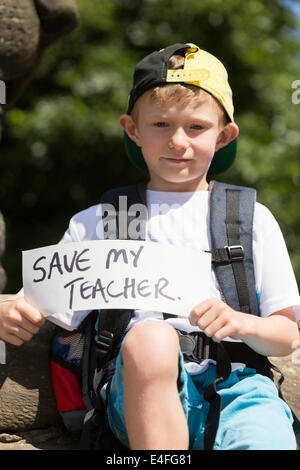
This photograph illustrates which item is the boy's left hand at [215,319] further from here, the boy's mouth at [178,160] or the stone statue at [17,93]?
the stone statue at [17,93]

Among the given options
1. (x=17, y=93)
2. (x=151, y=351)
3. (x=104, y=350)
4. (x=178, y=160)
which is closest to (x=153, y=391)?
(x=151, y=351)

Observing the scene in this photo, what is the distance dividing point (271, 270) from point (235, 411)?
0.43 m

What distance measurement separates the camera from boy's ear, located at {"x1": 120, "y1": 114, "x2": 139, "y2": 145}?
2043 mm

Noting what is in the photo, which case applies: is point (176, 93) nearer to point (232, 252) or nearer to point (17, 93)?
point (232, 252)

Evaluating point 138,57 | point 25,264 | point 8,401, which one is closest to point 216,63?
point 25,264

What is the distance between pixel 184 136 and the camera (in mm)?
1859

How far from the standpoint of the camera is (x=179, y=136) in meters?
1.85

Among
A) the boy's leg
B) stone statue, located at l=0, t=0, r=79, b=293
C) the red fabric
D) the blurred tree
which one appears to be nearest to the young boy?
the boy's leg

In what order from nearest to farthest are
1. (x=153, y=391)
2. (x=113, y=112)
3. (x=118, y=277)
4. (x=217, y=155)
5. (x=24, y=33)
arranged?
(x=153, y=391)
(x=118, y=277)
(x=217, y=155)
(x=24, y=33)
(x=113, y=112)

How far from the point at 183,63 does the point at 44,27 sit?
167 cm

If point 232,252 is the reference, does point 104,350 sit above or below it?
below

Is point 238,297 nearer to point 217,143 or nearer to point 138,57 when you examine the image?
point 217,143

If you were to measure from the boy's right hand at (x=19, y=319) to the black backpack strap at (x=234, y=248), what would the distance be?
1.82 ft

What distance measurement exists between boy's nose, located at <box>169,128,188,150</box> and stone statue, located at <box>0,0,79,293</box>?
154cm
